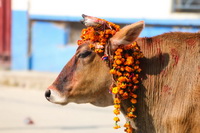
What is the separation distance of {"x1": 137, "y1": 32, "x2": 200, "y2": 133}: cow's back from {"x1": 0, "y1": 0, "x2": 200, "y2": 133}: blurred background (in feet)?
15.8

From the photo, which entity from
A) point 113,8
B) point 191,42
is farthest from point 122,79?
point 113,8

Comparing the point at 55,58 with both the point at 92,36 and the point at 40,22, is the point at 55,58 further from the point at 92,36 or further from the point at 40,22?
the point at 92,36

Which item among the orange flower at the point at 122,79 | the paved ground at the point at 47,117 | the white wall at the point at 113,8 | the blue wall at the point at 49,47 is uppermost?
the orange flower at the point at 122,79

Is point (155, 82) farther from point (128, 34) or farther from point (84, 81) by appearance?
point (84, 81)

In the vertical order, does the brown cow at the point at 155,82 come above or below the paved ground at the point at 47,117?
above

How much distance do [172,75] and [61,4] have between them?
8.60 m

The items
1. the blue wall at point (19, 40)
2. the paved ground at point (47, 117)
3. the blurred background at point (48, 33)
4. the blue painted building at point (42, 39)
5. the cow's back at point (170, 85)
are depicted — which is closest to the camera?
the cow's back at point (170, 85)

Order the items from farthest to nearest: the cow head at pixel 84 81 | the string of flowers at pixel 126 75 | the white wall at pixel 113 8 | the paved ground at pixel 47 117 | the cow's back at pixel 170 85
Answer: the white wall at pixel 113 8 → the paved ground at pixel 47 117 → the cow head at pixel 84 81 → the string of flowers at pixel 126 75 → the cow's back at pixel 170 85

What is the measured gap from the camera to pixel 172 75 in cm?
333

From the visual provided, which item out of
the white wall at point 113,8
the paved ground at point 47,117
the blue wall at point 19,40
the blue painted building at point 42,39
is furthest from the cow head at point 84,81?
the blue wall at point 19,40

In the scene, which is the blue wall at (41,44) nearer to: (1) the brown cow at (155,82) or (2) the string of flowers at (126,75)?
(1) the brown cow at (155,82)

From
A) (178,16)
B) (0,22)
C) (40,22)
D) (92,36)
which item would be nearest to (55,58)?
(40,22)

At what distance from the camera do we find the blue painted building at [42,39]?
11.9 m

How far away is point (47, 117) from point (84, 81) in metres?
4.63
